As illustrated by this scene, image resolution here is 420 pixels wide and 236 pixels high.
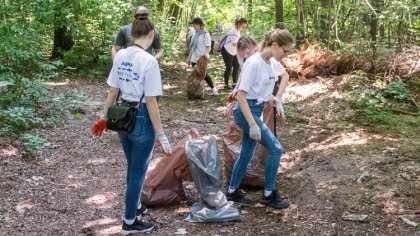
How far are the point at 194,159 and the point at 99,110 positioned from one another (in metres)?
4.41

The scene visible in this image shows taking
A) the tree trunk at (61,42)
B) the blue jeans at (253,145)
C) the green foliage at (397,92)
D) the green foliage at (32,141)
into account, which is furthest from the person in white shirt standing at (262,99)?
the tree trunk at (61,42)

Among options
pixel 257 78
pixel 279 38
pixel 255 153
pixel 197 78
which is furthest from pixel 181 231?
pixel 197 78

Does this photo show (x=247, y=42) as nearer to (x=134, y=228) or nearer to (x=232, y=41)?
(x=134, y=228)

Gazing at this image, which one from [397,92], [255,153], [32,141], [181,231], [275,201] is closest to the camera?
[181,231]

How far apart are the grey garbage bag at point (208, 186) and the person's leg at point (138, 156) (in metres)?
0.66

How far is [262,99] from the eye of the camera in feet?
13.9

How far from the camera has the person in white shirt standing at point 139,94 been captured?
A: 344 cm

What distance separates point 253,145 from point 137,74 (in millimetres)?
1584

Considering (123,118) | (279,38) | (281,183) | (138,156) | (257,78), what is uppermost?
(279,38)

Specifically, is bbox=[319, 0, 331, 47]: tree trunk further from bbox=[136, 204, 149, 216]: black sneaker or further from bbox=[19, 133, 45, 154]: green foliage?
bbox=[136, 204, 149, 216]: black sneaker

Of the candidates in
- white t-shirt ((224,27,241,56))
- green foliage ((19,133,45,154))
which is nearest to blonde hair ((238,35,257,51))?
green foliage ((19,133,45,154))

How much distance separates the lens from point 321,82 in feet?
33.1

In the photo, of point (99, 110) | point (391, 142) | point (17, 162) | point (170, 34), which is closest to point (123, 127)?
point (17, 162)

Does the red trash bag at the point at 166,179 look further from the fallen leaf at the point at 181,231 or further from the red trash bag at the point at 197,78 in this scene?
the red trash bag at the point at 197,78
